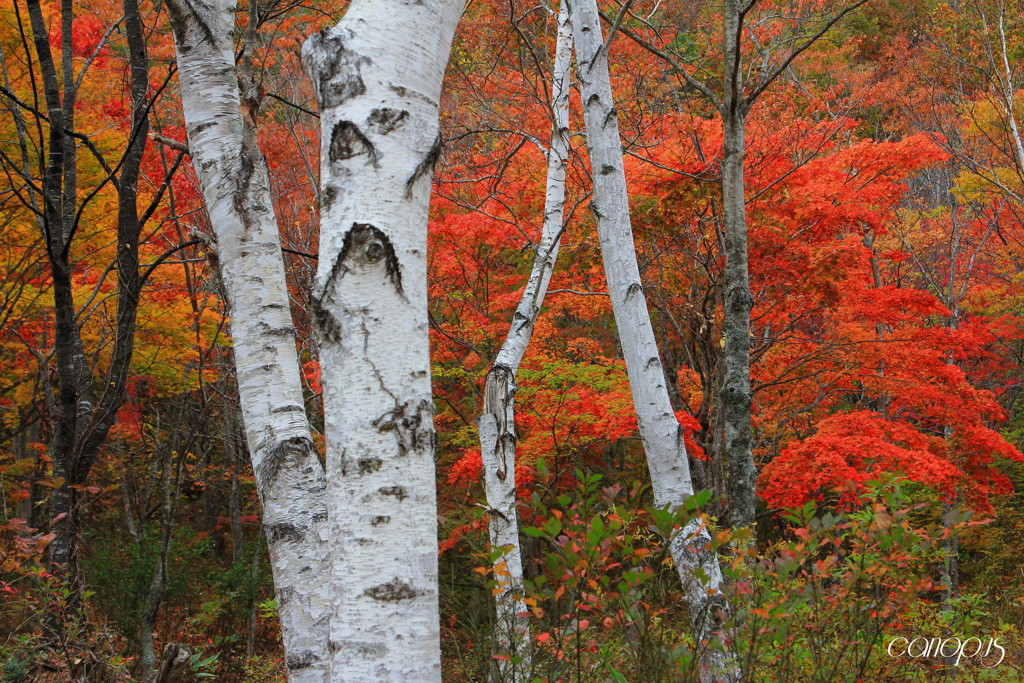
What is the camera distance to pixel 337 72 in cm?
133

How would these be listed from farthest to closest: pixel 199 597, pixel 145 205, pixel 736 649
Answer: pixel 199 597, pixel 145 205, pixel 736 649

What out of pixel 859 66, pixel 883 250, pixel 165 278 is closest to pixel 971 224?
pixel 883 250

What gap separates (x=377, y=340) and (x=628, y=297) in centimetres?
245

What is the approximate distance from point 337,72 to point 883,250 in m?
11.0

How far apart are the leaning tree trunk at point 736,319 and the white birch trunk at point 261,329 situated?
3401 millimetres

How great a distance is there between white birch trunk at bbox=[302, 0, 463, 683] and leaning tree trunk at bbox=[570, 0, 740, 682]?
229cm

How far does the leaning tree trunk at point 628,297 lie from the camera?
348cm

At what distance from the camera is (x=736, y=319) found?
4883 mm

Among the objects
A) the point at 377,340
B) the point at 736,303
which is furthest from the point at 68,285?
the point at 736,303

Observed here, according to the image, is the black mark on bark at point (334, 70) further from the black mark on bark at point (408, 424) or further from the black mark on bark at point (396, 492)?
the black mark on bark at point (396, 492)

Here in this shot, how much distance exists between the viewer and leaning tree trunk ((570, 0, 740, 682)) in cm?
348

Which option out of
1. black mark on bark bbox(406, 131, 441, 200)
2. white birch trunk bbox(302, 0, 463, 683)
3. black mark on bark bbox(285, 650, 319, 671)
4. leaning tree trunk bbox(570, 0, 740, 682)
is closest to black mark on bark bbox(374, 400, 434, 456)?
white birch trunk bbox(302, 0, 463, 683)

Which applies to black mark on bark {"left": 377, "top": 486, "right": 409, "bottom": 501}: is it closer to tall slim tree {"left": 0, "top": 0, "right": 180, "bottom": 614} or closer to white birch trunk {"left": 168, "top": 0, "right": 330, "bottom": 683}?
white birch trunk {"left": 168, "top": 0, "right": 330, "bottom": 683}

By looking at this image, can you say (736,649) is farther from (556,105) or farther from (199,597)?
(199,597)
